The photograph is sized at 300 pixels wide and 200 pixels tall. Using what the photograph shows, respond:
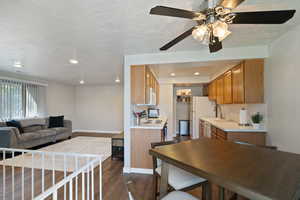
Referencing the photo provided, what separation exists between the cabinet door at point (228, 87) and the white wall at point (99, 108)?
4.89 m

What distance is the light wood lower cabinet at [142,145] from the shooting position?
291cm

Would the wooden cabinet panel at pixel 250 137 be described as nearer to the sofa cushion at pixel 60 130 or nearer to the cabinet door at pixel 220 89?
the cabinet door at pixel 220 89

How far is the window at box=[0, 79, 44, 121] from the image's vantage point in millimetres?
4606

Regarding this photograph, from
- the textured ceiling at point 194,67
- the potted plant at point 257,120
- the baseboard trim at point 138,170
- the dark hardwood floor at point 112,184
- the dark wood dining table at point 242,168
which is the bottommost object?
the dark hardwood floor at point 112,184

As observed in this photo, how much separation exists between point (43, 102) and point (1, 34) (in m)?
4.45

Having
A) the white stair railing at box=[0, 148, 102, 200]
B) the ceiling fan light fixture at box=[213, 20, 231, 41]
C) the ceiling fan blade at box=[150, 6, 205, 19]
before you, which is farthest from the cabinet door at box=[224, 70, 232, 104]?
the white stair railing at box=[0, 148, 102, 200]

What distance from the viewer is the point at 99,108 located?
7.42m

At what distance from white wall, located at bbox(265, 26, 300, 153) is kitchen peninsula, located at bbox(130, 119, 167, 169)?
6.43 feet

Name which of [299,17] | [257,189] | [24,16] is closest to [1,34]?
[24,16]

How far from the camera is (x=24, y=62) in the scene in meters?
3.63

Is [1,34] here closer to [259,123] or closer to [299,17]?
[299,17]

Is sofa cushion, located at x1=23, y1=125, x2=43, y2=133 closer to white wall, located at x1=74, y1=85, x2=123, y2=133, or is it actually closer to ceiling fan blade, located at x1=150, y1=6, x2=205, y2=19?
white wall, located at x1=74, y1=85, x2=123, y2=133

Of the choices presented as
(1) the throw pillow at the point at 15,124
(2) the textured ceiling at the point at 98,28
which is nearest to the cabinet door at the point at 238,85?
(2) the textured ceiling at the point at 98,28

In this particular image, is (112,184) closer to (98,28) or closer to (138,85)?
(138,85)
